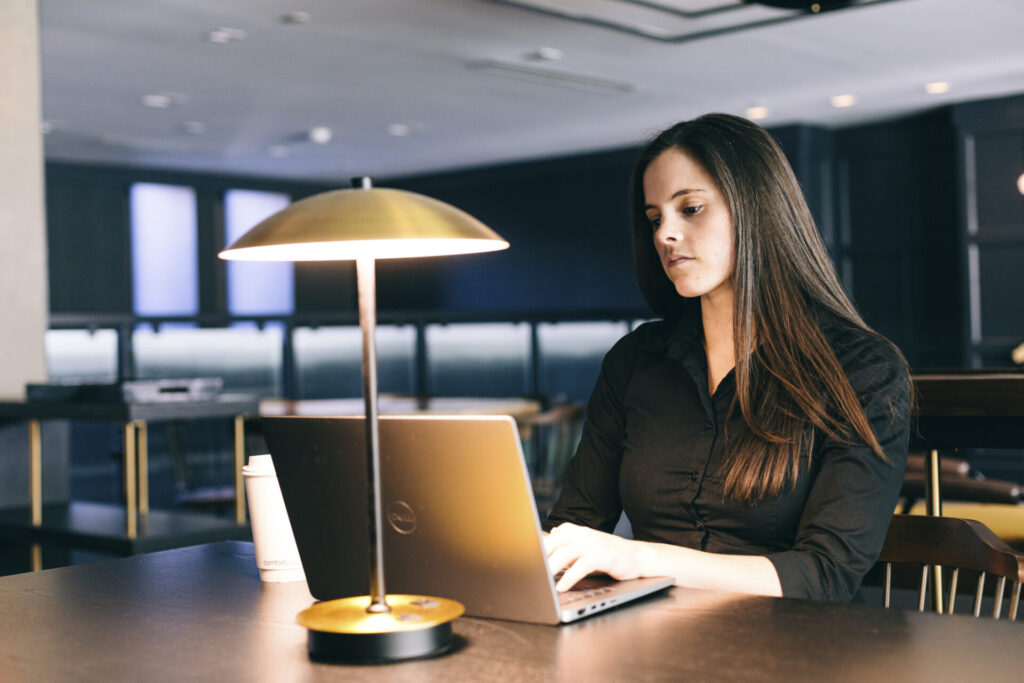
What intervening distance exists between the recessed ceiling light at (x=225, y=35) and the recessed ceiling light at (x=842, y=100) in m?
3.62

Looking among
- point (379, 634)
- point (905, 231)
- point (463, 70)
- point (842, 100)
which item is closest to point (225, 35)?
point (463, 70)

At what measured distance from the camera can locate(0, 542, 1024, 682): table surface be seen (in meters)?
0.94

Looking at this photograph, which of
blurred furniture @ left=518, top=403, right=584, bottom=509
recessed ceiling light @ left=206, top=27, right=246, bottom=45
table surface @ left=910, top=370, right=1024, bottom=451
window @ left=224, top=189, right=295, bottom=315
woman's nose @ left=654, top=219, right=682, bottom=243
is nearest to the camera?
woman's nose @ left=654, top=219, right=682, bottom=243

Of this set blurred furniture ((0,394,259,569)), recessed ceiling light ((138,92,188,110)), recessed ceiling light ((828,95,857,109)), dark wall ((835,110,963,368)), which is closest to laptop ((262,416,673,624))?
blurred furniture ((0,394,259,569))

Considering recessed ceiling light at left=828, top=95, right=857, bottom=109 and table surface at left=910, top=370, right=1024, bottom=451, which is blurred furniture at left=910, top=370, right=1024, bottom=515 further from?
recessed ceiling light at left=828, top=95, right=857, bottom=109

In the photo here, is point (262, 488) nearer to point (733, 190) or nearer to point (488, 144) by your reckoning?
point (733, 190)

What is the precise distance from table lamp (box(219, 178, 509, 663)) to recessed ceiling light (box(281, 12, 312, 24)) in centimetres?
390

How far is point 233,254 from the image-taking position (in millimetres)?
1093

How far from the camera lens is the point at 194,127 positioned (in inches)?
289

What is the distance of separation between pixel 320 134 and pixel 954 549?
21.6ft

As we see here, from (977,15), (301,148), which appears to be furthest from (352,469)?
(301,148)

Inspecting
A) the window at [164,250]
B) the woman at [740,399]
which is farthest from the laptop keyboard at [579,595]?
the window at [164,250]

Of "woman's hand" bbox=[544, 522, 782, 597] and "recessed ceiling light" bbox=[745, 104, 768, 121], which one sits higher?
"recessed ceiling light" bbox=[745, 104, 768, 121]

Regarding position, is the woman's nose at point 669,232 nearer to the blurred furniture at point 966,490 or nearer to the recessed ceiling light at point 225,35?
the blurred furniture at point 966,490
